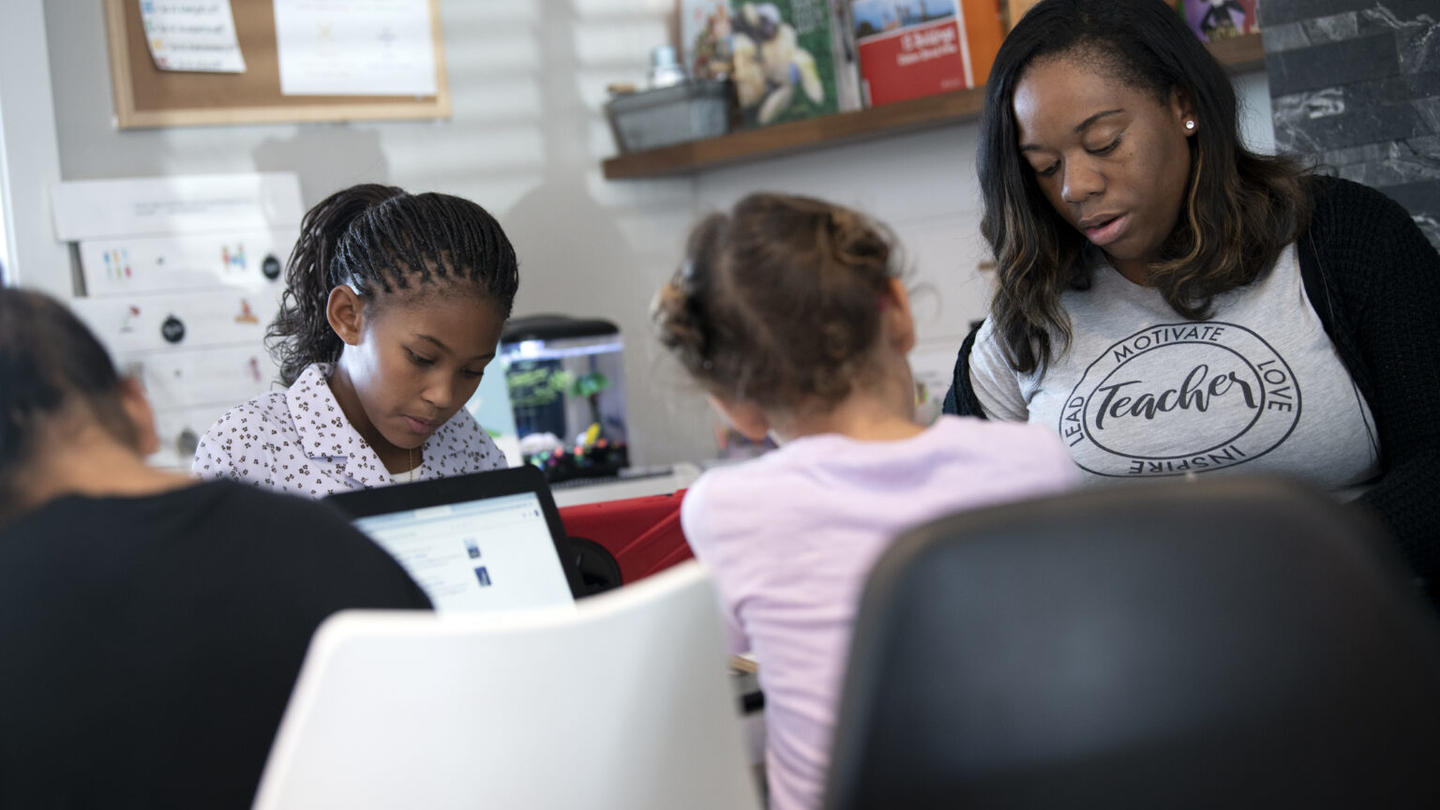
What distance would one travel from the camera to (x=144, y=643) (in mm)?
807

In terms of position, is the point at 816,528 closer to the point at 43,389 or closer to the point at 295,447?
the point at 43,389

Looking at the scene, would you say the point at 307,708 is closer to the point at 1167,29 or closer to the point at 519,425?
the point at 1167,29

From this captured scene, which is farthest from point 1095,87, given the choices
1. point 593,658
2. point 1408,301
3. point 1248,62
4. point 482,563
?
point 1248,62

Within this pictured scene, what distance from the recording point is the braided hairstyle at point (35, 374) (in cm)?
84

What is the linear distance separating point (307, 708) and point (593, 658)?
16 cm

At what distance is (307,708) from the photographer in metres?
0.73

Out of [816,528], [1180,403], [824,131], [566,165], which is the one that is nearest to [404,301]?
[816,528]

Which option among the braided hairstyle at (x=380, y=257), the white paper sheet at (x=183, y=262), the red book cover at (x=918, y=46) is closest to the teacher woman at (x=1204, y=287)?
the braided hairstyle at (x=380, y=257)

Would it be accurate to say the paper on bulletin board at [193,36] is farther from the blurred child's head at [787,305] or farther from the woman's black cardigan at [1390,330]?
the woman's black cardigan at [1390,330]

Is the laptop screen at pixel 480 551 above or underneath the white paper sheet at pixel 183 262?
underneath

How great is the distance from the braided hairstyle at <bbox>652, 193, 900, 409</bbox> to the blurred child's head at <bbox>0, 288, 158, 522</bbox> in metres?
0.43

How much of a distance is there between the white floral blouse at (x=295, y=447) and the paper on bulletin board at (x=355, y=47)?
196 cm

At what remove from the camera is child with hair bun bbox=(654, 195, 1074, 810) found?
0.94 metres

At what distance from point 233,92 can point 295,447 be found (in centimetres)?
200
